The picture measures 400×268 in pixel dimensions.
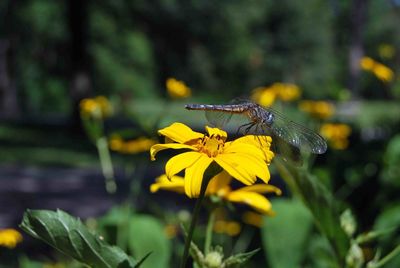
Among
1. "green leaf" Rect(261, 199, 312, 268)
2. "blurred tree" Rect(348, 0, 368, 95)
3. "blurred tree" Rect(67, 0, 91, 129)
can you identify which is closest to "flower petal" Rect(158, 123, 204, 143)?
"green leaf" Rect(261, 199, 312, 268)

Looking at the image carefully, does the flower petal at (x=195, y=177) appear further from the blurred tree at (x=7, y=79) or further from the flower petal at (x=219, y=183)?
the blurred tree at (x=7, y=79)

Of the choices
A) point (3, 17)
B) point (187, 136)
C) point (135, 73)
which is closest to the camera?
point (187, 136)

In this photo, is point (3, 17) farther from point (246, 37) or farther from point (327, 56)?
point (327, 56)

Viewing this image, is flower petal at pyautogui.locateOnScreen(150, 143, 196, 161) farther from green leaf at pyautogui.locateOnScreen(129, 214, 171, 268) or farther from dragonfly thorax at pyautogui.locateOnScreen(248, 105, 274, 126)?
green leaf at pyautogui.locateOnScreen(129, 214, 171, 268)

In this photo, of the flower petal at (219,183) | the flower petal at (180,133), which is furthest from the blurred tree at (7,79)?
the flower petal at (180,133)

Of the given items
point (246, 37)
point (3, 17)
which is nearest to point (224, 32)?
point (246, 37)

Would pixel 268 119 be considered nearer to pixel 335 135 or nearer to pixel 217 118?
pixel 217 118
